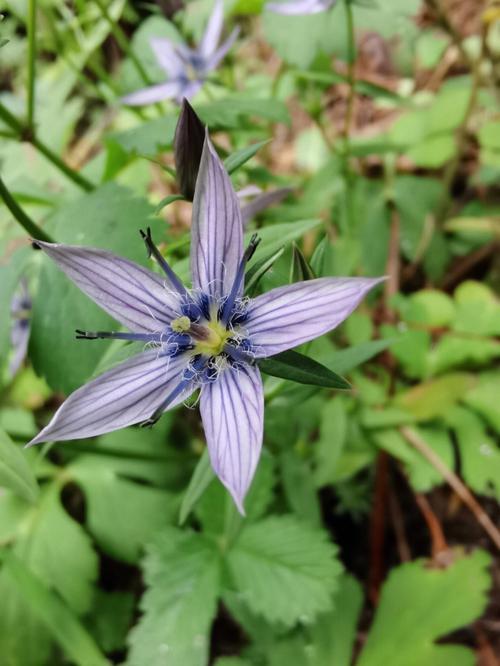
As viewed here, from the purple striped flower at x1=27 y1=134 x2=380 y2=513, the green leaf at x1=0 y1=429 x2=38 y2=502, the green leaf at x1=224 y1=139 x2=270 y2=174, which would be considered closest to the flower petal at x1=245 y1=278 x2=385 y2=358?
the purple striped flower at x1=27 y1=134 x2=380 y2=513

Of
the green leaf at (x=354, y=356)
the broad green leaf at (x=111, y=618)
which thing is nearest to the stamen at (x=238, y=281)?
the green leaf at (x=354, y=356)

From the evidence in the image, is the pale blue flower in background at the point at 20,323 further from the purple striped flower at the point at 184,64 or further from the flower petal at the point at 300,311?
the flower petal at the point at 300,311

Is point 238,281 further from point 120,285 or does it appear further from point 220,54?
point 220,54

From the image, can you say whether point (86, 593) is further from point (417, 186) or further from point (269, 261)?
point (417, 186)

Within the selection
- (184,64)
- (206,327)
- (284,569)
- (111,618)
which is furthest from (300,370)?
(184,64)

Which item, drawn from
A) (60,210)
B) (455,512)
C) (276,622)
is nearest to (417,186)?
(455,512)

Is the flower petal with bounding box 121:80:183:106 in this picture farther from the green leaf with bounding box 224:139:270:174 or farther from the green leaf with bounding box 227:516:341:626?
the green leaf with bounding box 227:516:341:626
